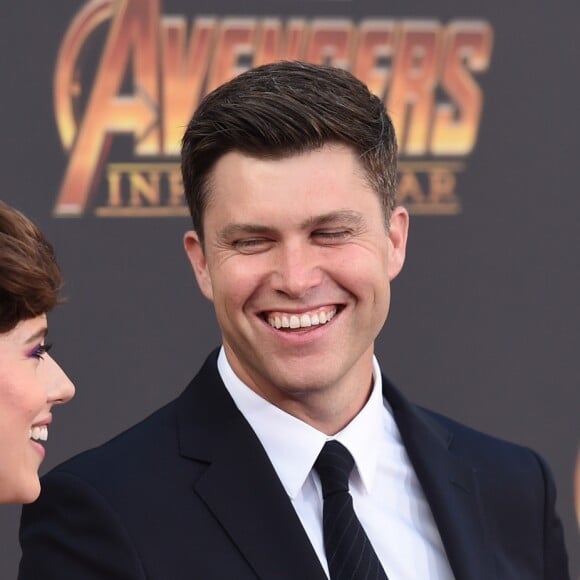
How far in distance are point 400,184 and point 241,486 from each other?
147cm

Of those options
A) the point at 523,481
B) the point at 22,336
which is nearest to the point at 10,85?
the point at 22,336

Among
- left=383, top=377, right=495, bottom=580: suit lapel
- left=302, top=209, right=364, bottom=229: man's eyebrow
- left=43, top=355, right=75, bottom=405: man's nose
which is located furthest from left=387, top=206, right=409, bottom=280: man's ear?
left=43, top=355, right=75, bottom=405: man's nose

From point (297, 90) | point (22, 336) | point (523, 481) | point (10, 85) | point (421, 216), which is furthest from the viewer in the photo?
point (421, 216)

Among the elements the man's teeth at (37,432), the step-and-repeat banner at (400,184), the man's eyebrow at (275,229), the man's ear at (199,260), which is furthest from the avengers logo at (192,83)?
the man's teeth at (37,432)

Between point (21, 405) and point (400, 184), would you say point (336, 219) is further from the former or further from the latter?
point (400, 184)

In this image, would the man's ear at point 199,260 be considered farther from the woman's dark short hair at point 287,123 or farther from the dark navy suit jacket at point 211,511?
the dark navy suit jacket at point 211,511

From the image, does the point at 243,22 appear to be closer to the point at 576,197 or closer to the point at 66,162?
the point at 66,162

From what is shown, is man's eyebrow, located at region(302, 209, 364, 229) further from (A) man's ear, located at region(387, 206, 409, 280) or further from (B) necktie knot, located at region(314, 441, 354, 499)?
(B) necktie knot, located at region(314, 441, 354, 499)

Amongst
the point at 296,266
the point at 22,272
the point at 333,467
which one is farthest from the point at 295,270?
the point at 22,272

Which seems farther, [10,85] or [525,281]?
[525,281]

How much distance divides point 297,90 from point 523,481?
A: 0.90 metres

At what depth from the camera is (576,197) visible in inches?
159

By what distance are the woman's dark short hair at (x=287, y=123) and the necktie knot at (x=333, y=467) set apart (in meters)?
0.44

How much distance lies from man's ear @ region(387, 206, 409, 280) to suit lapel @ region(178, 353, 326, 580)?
39cm
